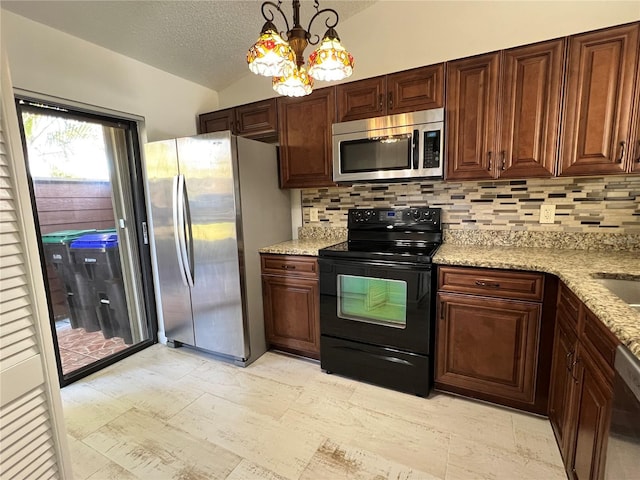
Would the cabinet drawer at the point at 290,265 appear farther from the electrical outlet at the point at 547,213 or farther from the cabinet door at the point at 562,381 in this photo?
the electrical outlet at the point at 547,213

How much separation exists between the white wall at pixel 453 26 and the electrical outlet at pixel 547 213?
41.8 inches

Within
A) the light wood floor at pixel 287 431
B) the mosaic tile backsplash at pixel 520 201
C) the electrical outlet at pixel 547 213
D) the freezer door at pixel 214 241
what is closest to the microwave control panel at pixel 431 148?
the mosaic tile backsplash at pixel 520 201

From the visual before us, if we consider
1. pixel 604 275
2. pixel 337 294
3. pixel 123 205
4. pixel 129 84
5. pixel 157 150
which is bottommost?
pixel 337 294

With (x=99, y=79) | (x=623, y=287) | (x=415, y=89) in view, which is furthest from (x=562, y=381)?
Answer: (x=99, y=79)

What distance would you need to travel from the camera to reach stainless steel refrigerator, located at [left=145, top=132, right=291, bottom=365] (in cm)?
229

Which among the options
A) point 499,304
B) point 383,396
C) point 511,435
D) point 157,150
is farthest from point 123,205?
point 511,435

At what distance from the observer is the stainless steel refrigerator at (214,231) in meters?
2.29

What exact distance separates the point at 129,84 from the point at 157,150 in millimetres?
551

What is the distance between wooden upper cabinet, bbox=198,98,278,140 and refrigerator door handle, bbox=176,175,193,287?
73 cm

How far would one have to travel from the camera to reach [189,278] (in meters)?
2.53

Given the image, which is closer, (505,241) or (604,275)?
(604,275)

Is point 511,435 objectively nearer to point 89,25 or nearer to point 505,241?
point 505,241

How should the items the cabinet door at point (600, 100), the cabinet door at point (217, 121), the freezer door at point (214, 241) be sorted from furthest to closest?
the cabinet door at point (217, 121) < the freezer door at point (214, 241) < the cabinet door at point (600, 100)

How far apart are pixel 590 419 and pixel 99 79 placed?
333 centimetres
